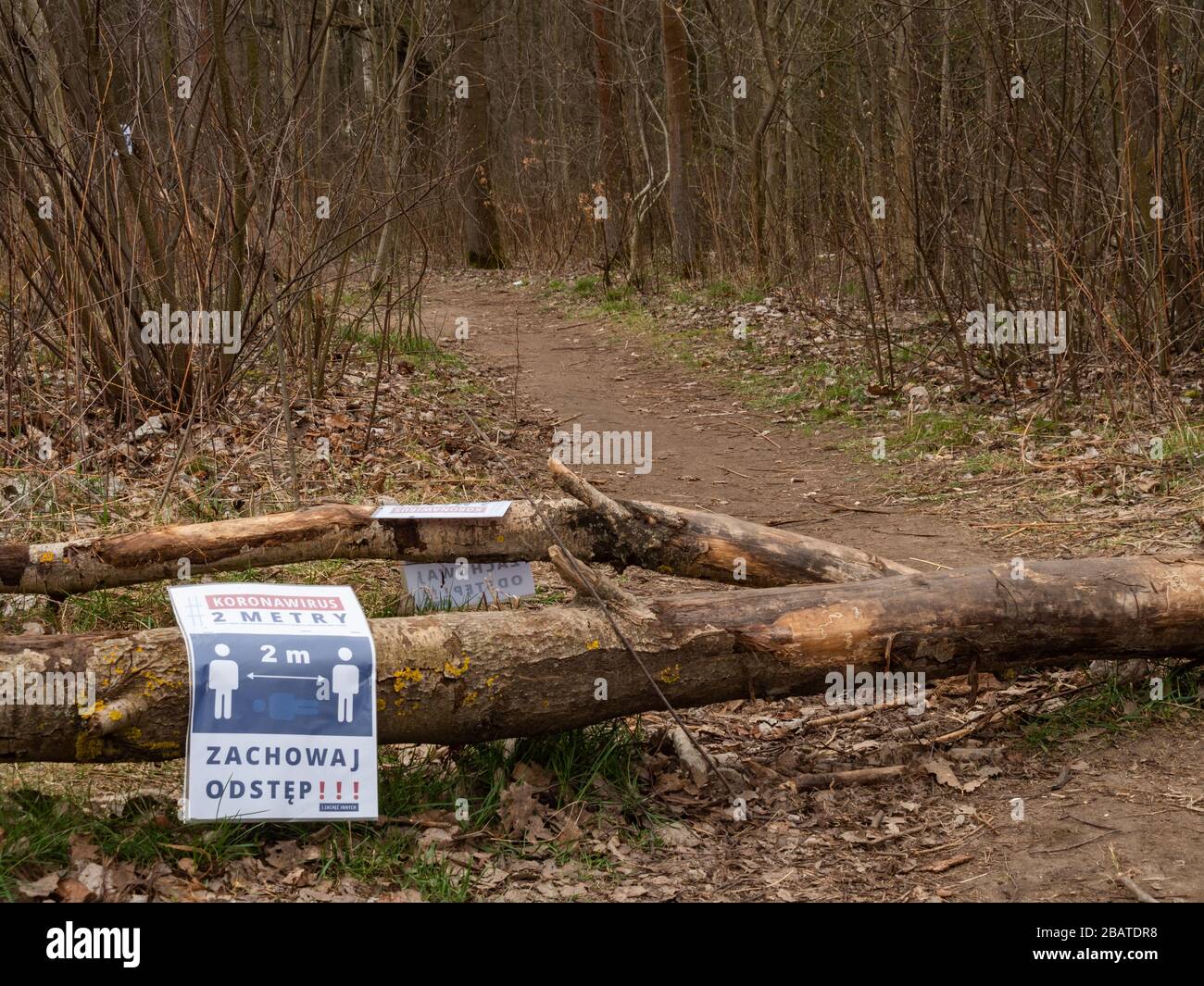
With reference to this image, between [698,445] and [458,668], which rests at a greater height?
[698,445]

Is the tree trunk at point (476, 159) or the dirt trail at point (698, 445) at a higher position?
the tree trunk at point (476, 159)

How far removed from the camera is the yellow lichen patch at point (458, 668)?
3225 mm

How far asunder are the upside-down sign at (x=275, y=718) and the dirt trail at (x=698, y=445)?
10.7 feet

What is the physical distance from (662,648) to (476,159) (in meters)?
15.1

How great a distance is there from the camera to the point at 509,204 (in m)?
18.8

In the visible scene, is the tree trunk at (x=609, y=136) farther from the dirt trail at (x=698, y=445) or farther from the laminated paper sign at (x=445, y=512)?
the laminated paper sign at (x=445, y=512)

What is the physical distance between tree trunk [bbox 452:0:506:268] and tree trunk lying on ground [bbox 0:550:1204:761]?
1434cm

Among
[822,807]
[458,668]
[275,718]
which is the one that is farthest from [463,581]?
[822,807]

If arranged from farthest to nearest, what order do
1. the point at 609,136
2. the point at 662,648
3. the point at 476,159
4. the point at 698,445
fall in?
the point at 476,159 < the point at 609,136 < the point at 698,445 < the point at 662,648

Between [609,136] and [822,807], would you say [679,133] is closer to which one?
[609,136]

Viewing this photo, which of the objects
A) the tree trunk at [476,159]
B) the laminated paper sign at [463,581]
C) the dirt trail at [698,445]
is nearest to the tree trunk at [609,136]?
the tree trunk at [476,159]

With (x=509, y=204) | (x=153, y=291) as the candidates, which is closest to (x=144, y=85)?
(x=153, y=291)

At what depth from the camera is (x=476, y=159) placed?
1739 cm

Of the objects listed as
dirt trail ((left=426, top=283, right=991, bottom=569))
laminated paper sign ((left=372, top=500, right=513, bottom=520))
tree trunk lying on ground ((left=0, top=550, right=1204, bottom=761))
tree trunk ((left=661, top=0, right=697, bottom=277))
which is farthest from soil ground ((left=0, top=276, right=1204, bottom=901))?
tree trunk ((left=661, top=0, right=697, bottom=277))
